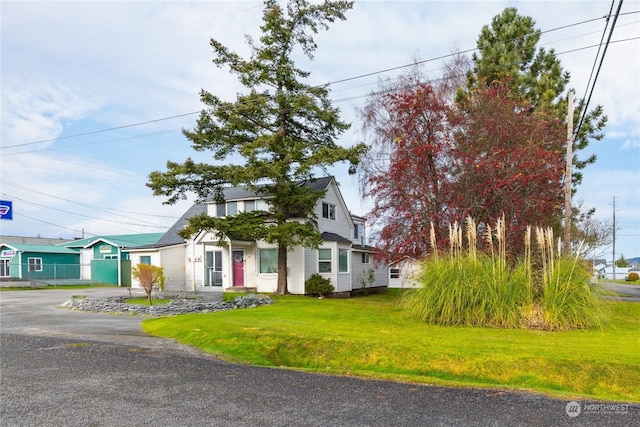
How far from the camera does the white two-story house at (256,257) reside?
23.8 m

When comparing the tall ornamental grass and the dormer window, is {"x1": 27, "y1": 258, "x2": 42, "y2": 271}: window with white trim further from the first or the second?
the tall ornamental grass

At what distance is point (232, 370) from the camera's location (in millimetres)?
7332

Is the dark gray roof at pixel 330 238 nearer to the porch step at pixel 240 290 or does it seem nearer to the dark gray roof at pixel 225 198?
the dark gray roof at pixel 225 198

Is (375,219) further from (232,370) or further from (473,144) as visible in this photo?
(232,370)

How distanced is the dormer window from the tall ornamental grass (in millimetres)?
14139

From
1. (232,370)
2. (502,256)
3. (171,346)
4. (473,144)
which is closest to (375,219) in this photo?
(473,144)

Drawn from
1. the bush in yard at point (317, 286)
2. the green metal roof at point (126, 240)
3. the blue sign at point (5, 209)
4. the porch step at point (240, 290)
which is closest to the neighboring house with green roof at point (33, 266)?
the green metal roof at point (126, 240)

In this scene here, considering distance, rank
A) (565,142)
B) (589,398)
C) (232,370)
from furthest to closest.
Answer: (565,142) < (232,370) < (589,398)

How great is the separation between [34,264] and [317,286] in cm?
2905

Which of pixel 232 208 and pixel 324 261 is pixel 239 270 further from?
pixel 324 261

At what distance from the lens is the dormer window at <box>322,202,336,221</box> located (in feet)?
84.4

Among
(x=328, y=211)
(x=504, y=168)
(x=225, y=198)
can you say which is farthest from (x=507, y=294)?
(x=225, y=198)

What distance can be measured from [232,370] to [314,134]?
1642cm

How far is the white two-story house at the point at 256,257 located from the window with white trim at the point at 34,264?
15338 millimetres
